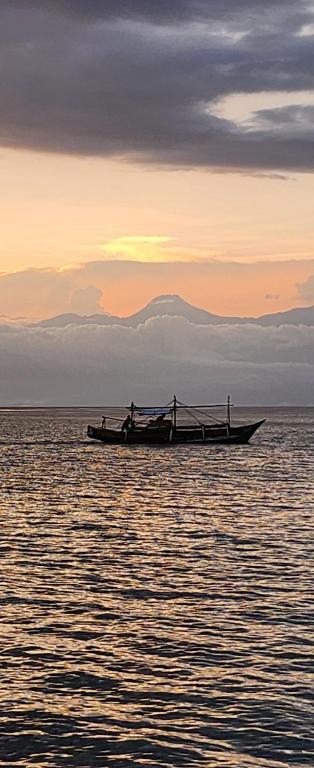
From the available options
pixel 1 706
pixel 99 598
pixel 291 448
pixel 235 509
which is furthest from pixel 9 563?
pixel 291 448

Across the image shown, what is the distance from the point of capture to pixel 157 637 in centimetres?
2581

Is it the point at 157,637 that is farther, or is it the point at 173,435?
the point at 173,435

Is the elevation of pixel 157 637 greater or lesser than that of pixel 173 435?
lesser

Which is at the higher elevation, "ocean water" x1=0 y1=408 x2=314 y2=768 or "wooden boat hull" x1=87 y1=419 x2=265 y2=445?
"wooden boat hull" x1=87 y1=419 x2=265 y2=445

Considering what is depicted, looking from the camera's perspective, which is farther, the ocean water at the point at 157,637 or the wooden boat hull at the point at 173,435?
the wooden boat hull at the point at 173,435

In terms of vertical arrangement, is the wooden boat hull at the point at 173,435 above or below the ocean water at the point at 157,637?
above

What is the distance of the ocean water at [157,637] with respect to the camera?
1833cm

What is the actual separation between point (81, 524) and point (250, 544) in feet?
38.1

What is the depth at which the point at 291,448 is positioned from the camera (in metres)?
142

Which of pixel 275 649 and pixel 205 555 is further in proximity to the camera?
pixel 205 555

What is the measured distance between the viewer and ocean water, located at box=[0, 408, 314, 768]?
1833 centimetres

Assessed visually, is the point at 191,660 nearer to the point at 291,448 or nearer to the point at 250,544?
the point at 250,544

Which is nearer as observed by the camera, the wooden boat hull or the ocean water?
the ocean water

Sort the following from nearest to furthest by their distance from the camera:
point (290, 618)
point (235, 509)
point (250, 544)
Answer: point (290, 618) < point (250, 544) < point (235, 509)
